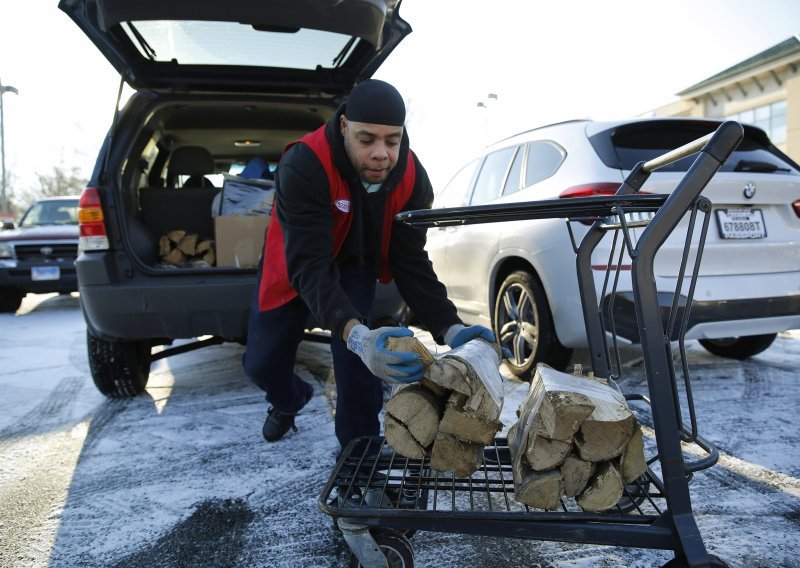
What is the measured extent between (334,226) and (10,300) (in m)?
8.00

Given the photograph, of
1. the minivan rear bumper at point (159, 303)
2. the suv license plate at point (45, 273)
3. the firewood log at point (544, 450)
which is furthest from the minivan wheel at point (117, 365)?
the suv license plate at point (45, 273)

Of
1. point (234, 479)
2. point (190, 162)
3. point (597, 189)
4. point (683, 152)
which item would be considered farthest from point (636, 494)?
point (190, 162)

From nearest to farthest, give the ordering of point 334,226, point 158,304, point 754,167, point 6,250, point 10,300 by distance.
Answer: point 334,226
point 158,304
point 754,167
point 6,250
point 10,300

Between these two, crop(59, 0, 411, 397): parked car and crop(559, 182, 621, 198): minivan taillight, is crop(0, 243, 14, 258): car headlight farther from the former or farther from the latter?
crop(559, 182, 621, 198): minivan taillight

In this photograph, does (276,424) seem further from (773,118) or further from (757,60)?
(757,60)

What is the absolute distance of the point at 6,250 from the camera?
8086mm

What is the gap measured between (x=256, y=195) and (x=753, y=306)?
3261mm

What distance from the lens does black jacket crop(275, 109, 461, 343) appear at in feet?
6.50

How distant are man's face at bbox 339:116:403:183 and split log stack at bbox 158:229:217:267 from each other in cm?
225

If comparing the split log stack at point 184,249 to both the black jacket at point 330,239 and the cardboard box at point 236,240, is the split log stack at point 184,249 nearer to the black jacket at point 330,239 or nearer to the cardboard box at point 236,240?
the cardboard box at point 236,240

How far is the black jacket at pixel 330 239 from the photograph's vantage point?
1982 mm

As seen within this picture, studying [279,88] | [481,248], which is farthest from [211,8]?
[481,248]

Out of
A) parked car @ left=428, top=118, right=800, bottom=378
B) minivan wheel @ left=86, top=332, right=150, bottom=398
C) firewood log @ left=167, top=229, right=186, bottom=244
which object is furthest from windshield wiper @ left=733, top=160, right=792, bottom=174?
minivan wheel @ left=86, top=332, right=150, bottom=398

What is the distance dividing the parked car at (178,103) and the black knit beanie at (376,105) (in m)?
0.84
